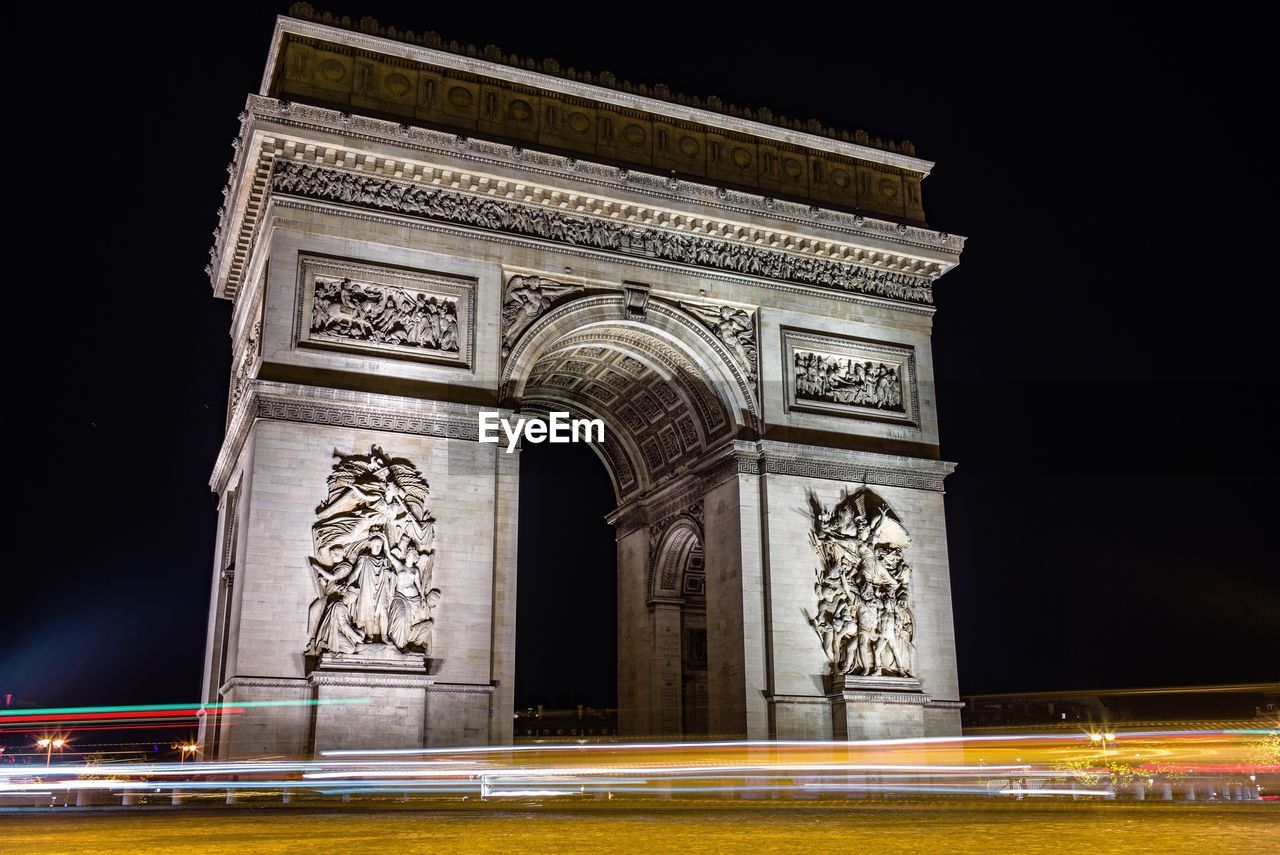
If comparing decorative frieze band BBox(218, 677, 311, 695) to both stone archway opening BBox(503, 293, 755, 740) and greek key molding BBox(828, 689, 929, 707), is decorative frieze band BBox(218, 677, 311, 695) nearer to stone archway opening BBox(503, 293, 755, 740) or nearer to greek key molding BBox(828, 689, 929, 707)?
stone archway opening BBox(503, 293, 755, 740)

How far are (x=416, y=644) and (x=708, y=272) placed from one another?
32.6 ft

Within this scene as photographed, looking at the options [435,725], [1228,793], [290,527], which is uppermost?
[290,527]

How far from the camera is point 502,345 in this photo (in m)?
22.9

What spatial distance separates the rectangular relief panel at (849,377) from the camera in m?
25.5

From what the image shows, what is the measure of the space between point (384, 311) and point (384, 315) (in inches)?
3.0

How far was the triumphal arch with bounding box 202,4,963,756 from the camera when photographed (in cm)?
2038

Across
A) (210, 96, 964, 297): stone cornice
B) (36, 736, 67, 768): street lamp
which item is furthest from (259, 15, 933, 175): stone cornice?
(36, 736, 67, 768): street lamp

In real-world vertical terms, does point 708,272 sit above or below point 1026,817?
above

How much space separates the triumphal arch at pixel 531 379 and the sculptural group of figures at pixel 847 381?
0.22 feet

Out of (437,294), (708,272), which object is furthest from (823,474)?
(437,294)

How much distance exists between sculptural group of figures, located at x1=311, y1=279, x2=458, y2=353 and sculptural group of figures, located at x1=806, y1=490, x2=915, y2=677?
27.0ft

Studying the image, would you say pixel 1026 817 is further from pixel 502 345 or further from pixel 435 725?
pixel 502 345

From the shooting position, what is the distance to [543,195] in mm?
23672

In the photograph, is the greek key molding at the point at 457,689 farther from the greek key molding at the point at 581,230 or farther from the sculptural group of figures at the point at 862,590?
the greek key molding at the point at 581,230
